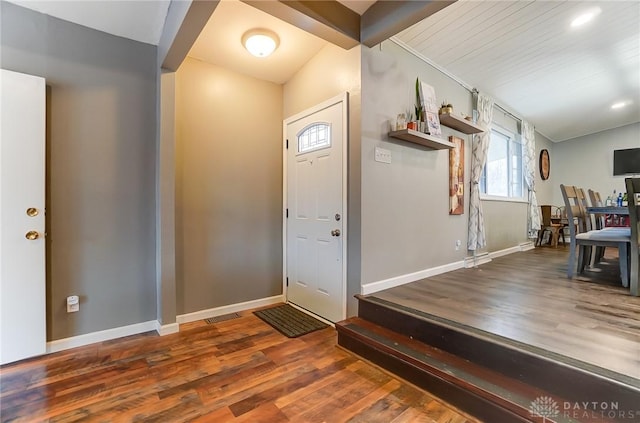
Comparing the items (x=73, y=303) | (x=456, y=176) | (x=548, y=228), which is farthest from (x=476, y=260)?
(x=73, y=303)

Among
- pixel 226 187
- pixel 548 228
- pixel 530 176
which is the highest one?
pixel 530 176

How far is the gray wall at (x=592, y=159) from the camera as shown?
6.71 meters

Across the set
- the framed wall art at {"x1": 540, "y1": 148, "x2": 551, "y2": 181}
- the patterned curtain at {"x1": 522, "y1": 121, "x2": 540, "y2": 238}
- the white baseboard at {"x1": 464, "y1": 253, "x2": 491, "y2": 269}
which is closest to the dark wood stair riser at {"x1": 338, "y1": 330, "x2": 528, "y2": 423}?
the white baseboard at {"x1": 464, "y1": 253, "x2": 491, "y2": 269}

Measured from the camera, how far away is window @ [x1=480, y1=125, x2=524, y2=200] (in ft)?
15.7

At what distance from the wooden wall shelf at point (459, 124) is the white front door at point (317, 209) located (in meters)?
1.42

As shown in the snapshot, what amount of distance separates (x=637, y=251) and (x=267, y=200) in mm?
3599

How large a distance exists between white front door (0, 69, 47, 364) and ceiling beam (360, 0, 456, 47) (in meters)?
2.64

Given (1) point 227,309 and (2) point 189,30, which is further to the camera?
(1) point 227,309

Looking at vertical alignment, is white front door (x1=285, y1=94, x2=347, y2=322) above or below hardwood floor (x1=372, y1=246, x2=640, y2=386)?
above

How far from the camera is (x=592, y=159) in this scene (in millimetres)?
7086

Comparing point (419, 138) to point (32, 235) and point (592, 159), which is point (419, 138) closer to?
point (32, 235)

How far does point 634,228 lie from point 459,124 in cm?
191

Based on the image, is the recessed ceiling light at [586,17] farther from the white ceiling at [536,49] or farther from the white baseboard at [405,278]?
the white baseboard at [405,278]

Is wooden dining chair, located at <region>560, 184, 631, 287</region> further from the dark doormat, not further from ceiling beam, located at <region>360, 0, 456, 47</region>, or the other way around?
the dark doormat
